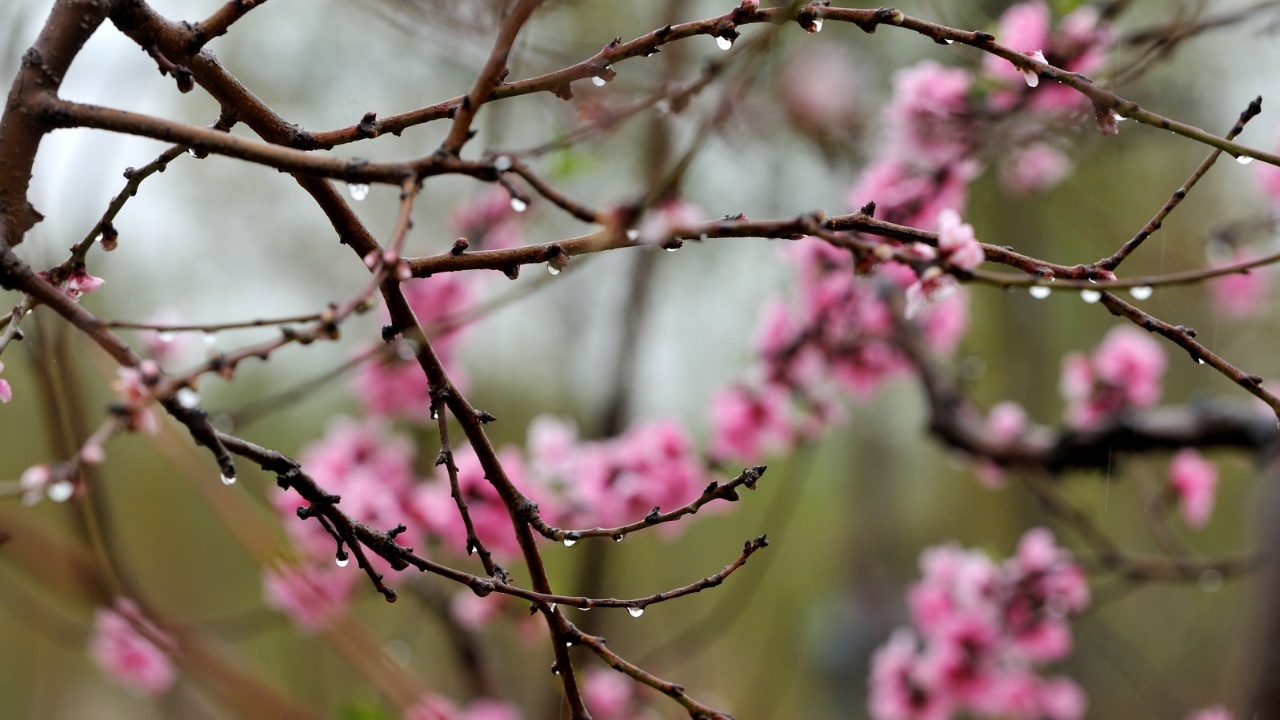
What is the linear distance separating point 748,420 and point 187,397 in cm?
158

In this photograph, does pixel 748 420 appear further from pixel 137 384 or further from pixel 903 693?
pixel 137 384

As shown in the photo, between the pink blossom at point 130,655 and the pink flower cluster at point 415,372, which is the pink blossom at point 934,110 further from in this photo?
the pink blossom at point 130,655

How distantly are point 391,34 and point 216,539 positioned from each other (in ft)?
10.9

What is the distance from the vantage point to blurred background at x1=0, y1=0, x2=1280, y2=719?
5.19 ft

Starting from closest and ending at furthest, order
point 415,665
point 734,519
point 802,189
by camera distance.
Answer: point 802,189, point 415,665, point 734,519

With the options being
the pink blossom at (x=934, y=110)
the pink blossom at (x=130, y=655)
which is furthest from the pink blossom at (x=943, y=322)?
the pink blossom at (x=130, y=655)

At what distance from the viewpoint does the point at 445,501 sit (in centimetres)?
182

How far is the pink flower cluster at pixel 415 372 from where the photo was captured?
82.0 inches

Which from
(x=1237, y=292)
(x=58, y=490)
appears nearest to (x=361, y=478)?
(x=58, y=490)

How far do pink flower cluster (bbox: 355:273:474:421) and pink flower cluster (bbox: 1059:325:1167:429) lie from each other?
4.18 feet

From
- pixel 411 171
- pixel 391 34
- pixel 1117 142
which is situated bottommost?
Answer: pixel 411 171

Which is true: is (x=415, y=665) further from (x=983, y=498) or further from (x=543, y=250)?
(x=543, y=250)

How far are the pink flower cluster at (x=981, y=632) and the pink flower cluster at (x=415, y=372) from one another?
113 centimetres

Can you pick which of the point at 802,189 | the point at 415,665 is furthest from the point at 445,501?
the point at 415,665
